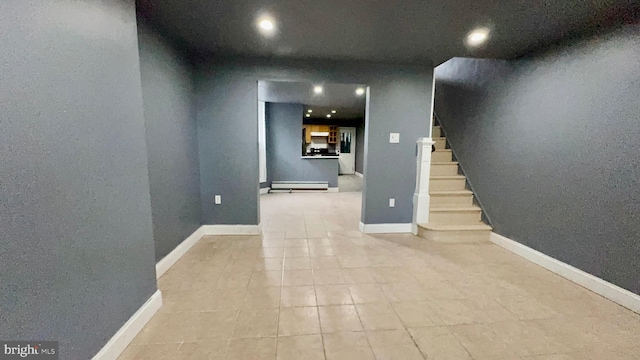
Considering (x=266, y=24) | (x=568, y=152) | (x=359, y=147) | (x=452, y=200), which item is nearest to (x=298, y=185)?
(x=452, y=200)

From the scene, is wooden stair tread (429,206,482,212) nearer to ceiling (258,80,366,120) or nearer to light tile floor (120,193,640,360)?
light tile floor (120,193,640,360)

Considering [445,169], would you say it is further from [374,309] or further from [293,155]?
[293,155]

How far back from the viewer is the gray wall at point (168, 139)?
7.03 ft

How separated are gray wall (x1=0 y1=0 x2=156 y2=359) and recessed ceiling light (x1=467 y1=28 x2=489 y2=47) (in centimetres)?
274

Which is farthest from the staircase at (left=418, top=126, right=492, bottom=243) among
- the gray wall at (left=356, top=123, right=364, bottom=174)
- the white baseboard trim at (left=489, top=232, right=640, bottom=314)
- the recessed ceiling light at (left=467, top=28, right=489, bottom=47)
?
the gray wall at (left=356, top=123, right=364, bottom=174)

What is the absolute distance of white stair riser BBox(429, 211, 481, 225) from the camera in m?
3.44

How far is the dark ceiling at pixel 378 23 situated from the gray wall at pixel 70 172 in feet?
2.41

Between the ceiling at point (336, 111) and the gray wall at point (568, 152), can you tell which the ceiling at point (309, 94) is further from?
the gray wall at point (568, 152)

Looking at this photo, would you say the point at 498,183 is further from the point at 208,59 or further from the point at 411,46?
the point at 208,59

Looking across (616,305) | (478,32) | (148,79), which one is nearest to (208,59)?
(148,79)

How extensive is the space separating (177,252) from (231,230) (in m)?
0.80

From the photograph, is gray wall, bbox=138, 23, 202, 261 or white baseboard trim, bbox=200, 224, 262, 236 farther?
white baseboard trim, bbox=200, 224, 262, 236

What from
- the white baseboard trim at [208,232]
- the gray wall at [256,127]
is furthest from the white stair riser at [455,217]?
the white baseboard trim at [208,232]

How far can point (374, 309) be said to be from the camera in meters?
1.84
